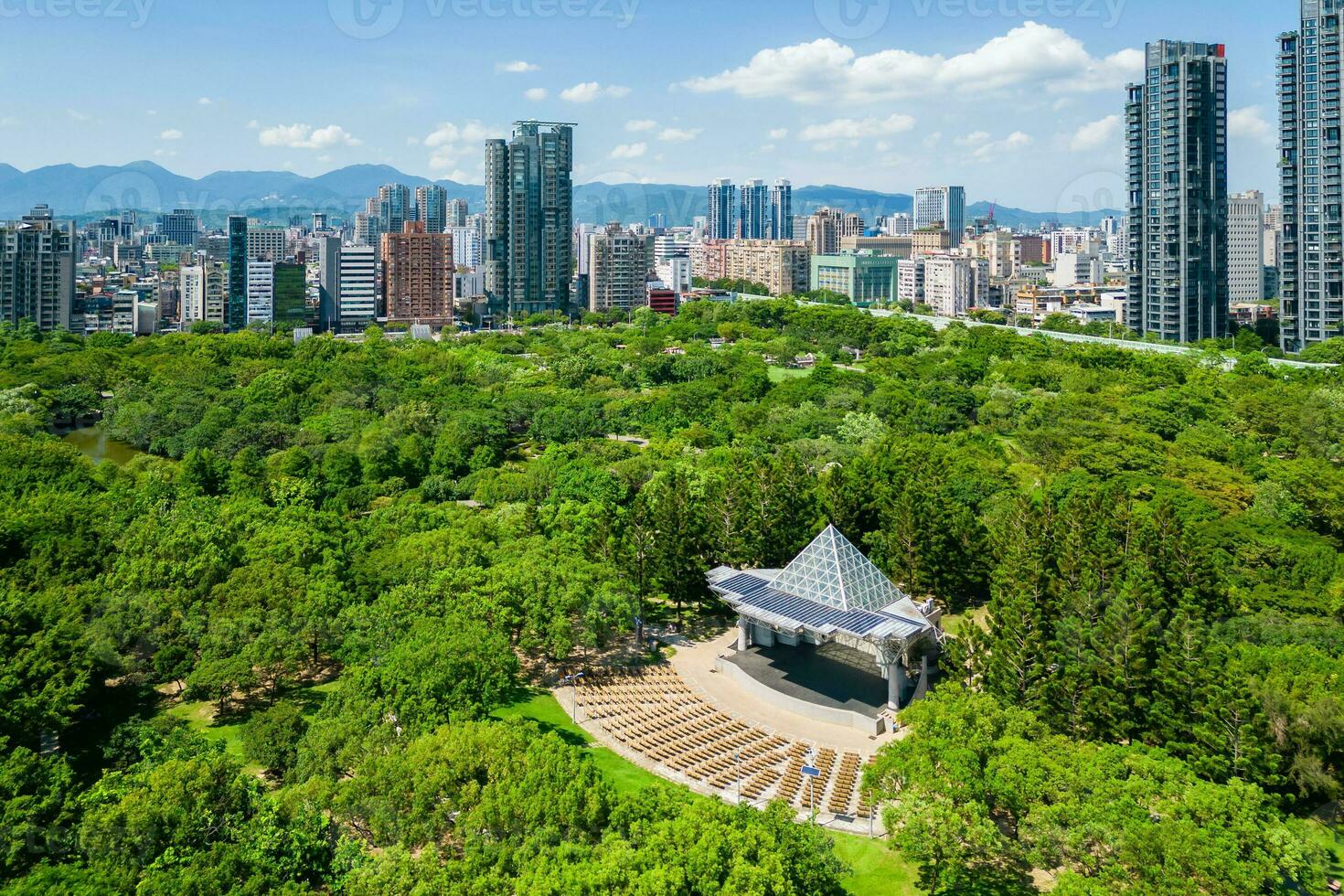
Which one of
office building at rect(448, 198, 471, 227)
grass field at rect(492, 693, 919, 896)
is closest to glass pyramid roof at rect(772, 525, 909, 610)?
grass field at rect(492, 693, 919, 896)

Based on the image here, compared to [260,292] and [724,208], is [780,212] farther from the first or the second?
[260,292]

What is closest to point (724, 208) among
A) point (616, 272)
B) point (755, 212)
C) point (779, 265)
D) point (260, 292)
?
point (755, 212)

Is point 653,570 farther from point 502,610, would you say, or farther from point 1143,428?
point 1143,428

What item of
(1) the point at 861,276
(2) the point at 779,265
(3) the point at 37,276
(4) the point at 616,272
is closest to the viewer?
(3) the point at 37,276

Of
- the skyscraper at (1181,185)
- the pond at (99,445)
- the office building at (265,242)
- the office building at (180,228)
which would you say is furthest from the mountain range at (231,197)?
the pond at (99,445)

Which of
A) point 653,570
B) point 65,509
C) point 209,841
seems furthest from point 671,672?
point 65,509
